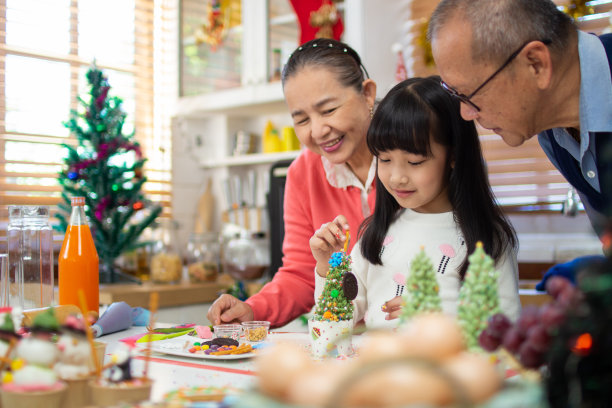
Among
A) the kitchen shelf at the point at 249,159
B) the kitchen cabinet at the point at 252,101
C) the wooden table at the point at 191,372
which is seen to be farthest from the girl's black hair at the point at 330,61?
the kitchen shelf at the point at 249,159

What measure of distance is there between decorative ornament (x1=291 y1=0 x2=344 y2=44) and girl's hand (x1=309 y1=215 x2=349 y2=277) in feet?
6.85

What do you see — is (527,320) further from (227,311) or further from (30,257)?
(30,257)

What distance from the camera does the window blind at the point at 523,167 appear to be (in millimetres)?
3002

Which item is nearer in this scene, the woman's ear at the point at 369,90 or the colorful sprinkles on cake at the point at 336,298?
the colorful sprinkles on cake at the point at 336,298

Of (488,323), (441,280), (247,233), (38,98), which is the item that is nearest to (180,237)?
(247,233)

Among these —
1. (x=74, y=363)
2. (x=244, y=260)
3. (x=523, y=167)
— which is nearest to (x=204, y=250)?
(x=244, y=260)

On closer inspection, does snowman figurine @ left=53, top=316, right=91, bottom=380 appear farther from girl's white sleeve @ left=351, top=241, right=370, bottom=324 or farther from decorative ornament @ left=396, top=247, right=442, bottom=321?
girl's white sleeve @ left=351, top=241, right=370, bottom=324

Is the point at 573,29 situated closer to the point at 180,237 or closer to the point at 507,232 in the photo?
the point at 507,232

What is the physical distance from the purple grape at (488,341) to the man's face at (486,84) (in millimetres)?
735

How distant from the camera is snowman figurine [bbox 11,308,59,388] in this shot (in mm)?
721

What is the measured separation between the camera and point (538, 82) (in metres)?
1.35

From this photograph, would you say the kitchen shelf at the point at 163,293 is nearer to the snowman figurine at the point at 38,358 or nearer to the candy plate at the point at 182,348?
the candy plate at the point at 182,348

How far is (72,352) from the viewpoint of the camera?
0.79m

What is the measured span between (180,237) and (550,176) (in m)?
2.29
